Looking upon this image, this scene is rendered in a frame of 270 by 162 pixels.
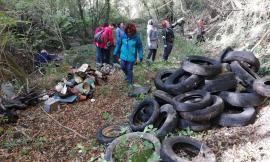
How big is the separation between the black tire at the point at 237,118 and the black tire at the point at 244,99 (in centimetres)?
17

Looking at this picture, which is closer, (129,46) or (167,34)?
(129,46)

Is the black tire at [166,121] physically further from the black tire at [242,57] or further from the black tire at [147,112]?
the black tire at [242,57]

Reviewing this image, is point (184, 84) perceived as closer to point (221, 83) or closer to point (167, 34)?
point (221, 83)

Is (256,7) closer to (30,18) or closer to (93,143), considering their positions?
(93,143)

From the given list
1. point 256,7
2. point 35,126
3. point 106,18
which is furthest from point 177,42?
point 35,126

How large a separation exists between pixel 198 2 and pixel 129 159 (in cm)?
2034

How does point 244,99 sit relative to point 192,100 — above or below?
above

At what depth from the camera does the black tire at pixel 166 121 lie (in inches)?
226

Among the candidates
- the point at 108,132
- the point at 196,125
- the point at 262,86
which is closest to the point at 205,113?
the point at 196,125

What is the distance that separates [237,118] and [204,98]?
2.33 ft

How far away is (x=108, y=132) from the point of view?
6.38 metres

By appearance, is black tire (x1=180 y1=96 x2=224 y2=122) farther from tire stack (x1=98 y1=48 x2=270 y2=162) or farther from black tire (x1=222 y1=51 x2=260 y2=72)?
black tire (x1=222 y1=51 x2=260 y2=72)

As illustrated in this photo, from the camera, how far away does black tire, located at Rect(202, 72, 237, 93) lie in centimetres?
648

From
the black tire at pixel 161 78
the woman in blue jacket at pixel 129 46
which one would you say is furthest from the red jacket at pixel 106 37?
the black tire at pixel 161 78
